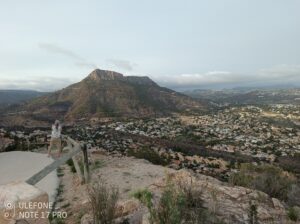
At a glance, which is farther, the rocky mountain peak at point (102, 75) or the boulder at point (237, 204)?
the rocky mountain peak at point (102, 75)

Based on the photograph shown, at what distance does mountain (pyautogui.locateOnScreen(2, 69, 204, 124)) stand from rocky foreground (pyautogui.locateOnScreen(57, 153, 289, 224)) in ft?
167

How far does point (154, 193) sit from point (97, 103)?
232 feet

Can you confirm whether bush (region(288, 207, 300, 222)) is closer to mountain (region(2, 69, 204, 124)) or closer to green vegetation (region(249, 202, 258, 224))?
green vegetation (region(249, 202, 258, 224))

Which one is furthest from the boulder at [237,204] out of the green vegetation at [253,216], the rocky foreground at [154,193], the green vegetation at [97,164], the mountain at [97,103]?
the mountain at [97,103]

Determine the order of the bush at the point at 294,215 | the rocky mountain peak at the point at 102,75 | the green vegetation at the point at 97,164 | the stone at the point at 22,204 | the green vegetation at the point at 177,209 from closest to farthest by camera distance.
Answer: the stone at the point at 22,204 < the green vegetation at the point at 177,209 < the bush at the point at 294,215 < the green vegetation at the point at 97,164 < the rocky mountain peak at the point at 102,75

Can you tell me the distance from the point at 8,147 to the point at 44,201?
11.2m

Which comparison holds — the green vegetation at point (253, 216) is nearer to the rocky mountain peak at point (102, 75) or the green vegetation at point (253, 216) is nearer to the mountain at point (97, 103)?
the mountain at point (97, 103)

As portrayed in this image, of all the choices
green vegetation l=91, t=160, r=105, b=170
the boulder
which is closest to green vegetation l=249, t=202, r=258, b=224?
the boulder

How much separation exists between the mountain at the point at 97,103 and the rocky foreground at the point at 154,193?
50.8 m

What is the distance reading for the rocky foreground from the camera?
16.9ft

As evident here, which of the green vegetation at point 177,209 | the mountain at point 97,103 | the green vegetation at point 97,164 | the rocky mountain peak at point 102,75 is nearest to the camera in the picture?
the green vegetation at point 177,209

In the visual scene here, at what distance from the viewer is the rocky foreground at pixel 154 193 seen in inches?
203

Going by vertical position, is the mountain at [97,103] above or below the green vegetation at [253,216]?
below

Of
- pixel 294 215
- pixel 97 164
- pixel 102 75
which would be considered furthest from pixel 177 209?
pixel 102 75
